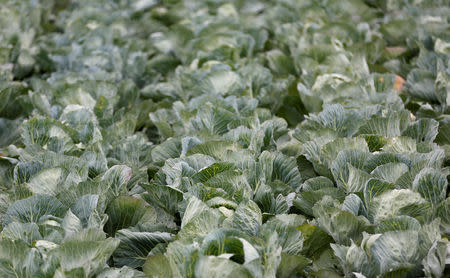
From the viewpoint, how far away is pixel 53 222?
1.57 m

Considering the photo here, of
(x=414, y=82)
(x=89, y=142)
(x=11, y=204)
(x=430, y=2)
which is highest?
(x=11, y=204)

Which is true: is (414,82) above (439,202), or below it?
below

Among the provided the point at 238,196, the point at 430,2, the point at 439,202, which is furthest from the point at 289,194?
the point at 430,2

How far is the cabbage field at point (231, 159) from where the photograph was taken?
1427 mm

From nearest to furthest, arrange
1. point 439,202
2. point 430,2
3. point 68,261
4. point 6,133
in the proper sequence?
point 68,261
point 439,202
point 6,133
point 430,2

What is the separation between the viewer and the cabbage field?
56.2 inches

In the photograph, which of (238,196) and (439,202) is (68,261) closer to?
(238,196)

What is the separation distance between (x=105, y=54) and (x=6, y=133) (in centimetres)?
102

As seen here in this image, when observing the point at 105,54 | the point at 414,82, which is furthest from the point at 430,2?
the point at 105,54

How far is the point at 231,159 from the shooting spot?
6.14ft

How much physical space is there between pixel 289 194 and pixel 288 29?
239cm

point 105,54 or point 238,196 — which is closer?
point 238,196

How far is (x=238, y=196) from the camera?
168 cm

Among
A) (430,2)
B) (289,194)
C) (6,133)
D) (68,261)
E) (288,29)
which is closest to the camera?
(68,261)
